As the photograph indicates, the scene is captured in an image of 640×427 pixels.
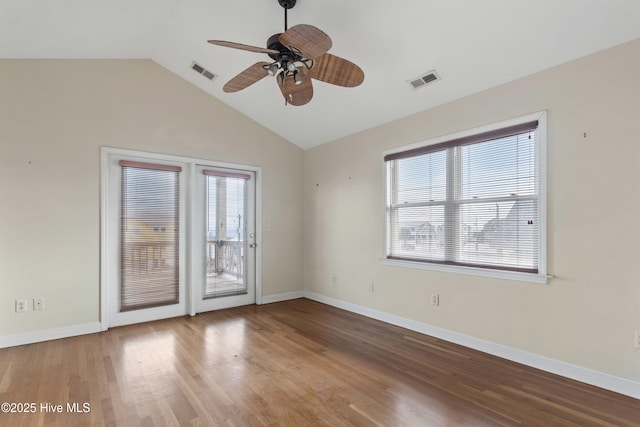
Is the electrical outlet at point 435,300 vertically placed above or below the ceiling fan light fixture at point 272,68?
below

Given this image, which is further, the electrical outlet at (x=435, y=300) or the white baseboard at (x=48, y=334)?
the electrical outlet at (x=435, y=300)

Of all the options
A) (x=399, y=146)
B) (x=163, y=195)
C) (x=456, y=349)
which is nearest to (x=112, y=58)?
(x=163, y=195)

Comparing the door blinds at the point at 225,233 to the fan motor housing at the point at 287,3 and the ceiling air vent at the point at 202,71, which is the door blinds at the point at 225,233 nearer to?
the ceiling air vent at the point at 202,71

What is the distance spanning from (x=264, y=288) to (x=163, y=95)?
123 inches

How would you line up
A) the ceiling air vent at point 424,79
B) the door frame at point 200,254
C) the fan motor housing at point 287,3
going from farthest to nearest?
the door frame at point 200,254 < the ceiling air vent at point 424,79 < the fan motor housing at point 287,3

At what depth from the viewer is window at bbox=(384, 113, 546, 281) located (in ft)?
9.56

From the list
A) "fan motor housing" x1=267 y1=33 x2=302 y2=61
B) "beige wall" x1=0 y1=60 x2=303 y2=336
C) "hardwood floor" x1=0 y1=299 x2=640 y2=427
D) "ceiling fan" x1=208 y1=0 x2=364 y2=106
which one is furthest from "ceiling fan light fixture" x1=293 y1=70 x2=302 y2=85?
"beige wall" x1=0 y1=60 x2=303 y2=336

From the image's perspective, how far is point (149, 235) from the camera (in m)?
4.20

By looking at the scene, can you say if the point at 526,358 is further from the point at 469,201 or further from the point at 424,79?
Result: the point at 424,79

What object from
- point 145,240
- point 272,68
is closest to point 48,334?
point 145,240

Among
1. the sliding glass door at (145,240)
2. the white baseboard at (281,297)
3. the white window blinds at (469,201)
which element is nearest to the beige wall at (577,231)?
the white window blinds at (469,201)

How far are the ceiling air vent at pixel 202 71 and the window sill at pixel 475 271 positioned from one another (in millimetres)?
3267

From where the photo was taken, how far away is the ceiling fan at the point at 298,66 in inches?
77.2

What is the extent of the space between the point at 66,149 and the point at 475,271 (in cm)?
462
